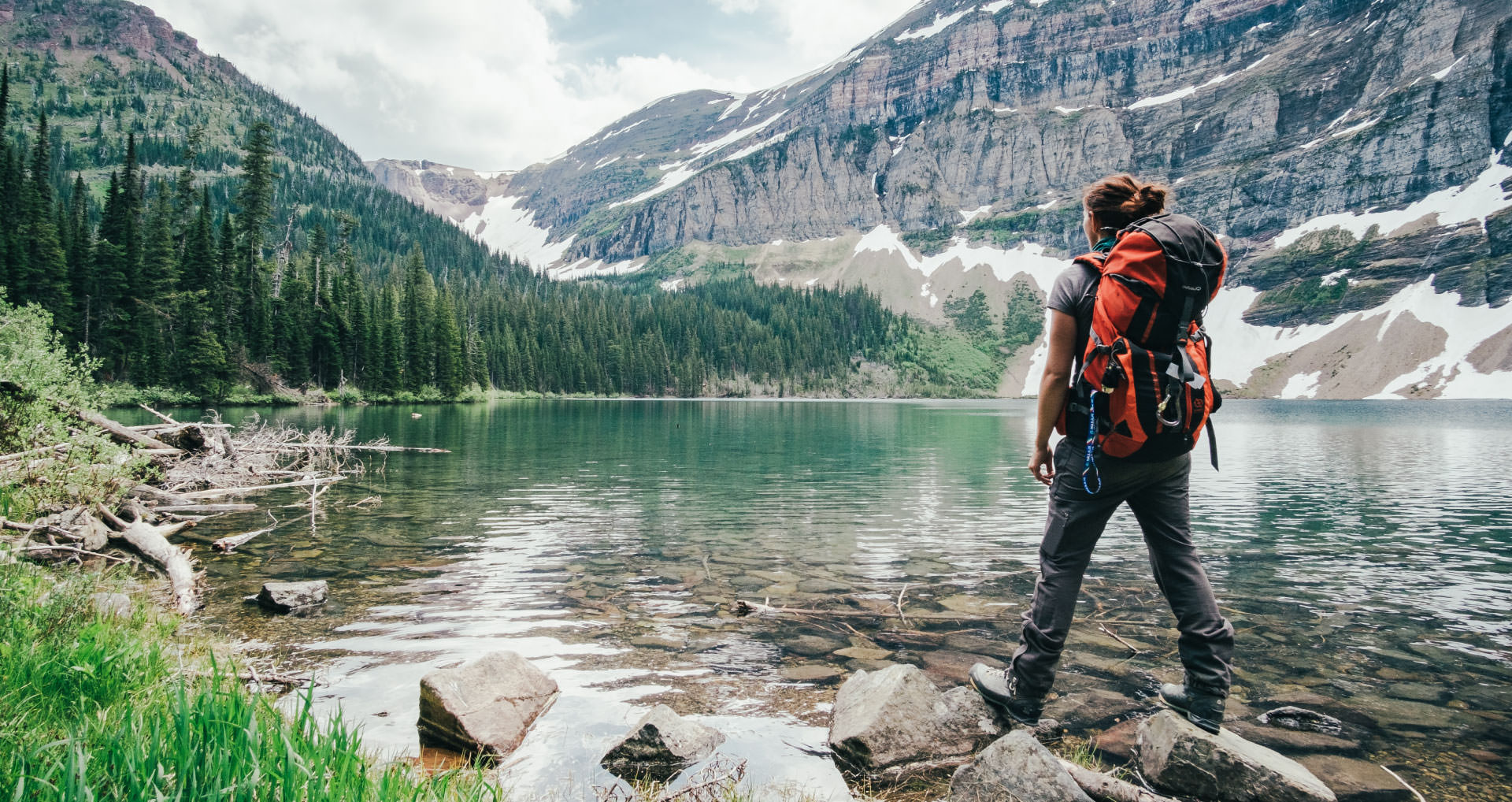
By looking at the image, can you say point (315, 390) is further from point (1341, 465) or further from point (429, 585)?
point (1341, 465)

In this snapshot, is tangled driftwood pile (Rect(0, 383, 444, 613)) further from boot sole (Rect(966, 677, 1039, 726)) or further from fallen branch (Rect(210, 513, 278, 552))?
boot sole (Rect(966, 677, 1039, 726))

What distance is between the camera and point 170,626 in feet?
24.8

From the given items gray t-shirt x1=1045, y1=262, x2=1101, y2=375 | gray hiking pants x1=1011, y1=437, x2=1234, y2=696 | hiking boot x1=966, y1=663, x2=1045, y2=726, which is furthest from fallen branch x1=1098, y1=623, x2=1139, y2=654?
gray t-shirt x1=1045, y1=262, x2=1101, y2=375

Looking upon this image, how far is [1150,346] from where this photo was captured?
16.0 ft

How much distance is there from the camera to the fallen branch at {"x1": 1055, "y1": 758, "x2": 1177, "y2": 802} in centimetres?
453

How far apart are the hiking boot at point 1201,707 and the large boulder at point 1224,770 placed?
0.08 metres

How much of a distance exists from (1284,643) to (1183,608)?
497 centimetres

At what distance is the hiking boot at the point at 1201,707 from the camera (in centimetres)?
505

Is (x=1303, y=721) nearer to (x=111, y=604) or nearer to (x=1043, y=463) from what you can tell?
(x=1043, y=463)

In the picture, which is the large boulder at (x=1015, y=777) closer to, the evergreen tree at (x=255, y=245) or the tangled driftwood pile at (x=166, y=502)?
the tangled driftwood pile at (x=166, y=502)

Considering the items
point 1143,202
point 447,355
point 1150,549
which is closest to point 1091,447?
point 1150,549

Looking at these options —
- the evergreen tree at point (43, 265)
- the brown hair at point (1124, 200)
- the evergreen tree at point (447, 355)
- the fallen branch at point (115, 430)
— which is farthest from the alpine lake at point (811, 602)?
the evergreen tree at point (447, 355)

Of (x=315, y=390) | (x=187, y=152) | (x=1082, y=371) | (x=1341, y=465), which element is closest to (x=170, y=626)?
(x=1082, y=371)

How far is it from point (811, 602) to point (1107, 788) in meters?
6.17
